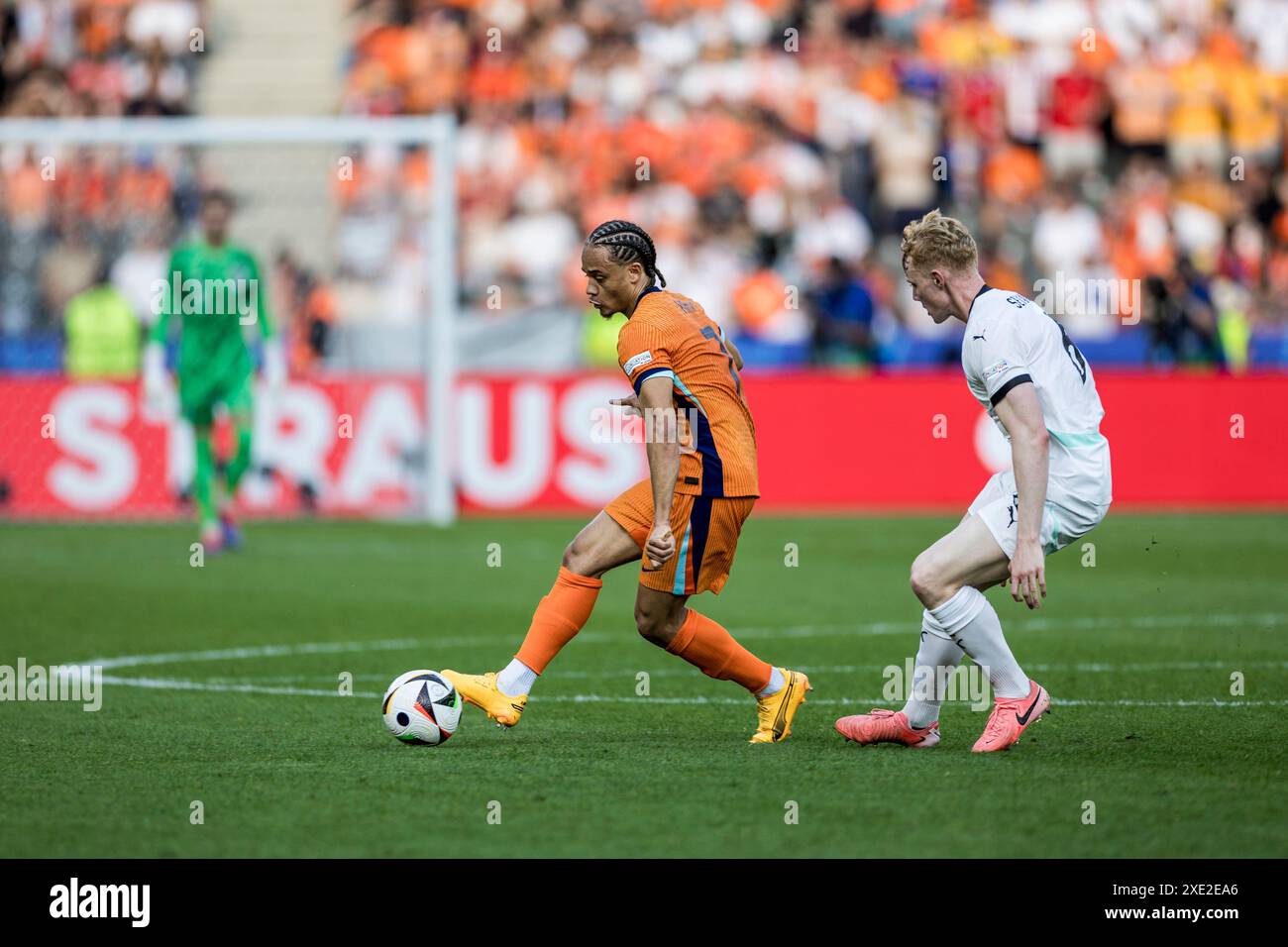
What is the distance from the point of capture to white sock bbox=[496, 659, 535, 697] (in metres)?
7.02

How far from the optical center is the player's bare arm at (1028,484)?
6289mm

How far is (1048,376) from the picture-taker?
21.4 ft

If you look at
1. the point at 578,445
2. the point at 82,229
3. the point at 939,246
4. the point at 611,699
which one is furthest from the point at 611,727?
the point at 82,229

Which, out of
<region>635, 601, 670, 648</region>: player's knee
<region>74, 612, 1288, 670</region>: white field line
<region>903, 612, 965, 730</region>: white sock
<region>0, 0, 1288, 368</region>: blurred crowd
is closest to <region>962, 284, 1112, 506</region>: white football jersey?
<region>903, 612, 965, 730</region>: white sock

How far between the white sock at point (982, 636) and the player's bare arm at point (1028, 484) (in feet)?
0.70

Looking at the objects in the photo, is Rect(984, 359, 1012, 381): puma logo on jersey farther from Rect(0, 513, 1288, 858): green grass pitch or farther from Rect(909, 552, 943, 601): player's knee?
Rect(0, 513, 1288, 858): green grass pitch

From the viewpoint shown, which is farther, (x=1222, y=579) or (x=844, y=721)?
(x=1222, y=579)

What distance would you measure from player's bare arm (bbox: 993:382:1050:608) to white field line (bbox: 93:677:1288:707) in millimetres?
1750
